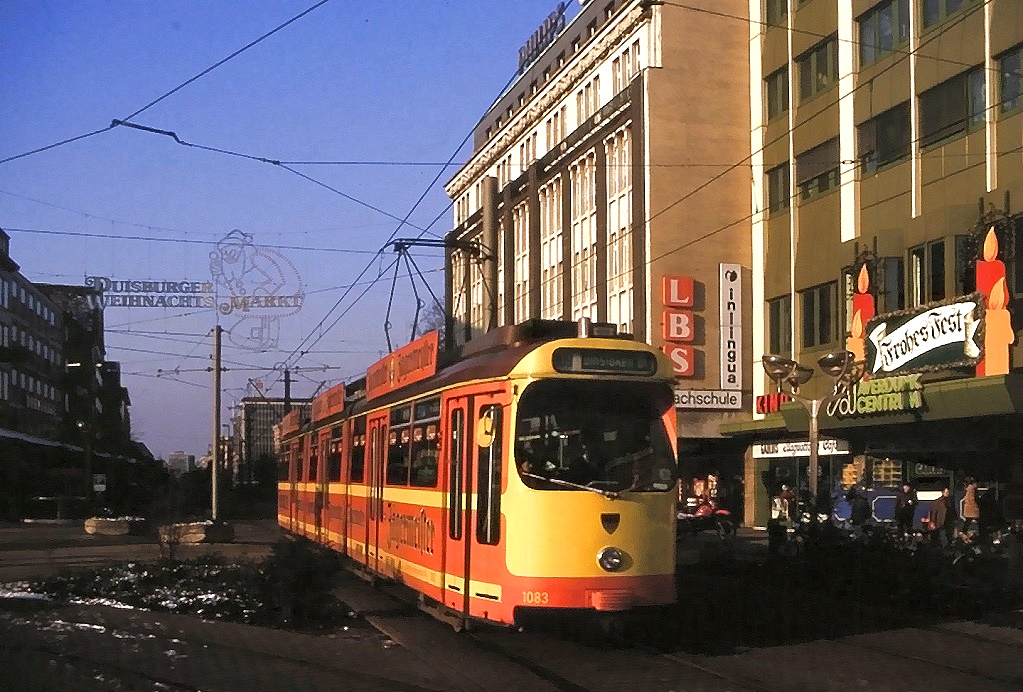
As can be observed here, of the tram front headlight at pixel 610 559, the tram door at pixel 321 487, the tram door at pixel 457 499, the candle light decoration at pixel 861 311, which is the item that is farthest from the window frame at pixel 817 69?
the tram front headlight at pixel 610 559

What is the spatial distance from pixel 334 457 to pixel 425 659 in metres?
10.6

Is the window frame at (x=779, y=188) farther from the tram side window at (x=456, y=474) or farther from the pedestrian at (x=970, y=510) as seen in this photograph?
the tram side window at (x=456, y=474)

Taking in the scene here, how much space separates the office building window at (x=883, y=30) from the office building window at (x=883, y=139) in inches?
64.9

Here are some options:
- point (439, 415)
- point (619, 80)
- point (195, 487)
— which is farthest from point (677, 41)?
point (439, 415)

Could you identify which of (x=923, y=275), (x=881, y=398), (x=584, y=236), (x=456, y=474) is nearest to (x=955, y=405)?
(x=881, y=398)

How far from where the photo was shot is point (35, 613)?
587 inches

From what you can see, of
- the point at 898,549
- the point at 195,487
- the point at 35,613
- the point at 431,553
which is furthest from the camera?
the point at 195,487

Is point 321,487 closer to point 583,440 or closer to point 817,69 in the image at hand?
point 583,440

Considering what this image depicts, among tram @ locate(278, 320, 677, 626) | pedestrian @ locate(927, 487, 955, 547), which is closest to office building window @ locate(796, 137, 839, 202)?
pedestrian @ locate(927, 487, 955, 547)

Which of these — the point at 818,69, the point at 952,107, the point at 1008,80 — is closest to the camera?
the point at 1008,80

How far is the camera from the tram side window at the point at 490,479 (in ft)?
39.3

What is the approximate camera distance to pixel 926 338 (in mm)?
28516

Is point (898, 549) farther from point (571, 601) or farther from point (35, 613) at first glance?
point (35, 613)

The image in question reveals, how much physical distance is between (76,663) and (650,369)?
19.2 ft
